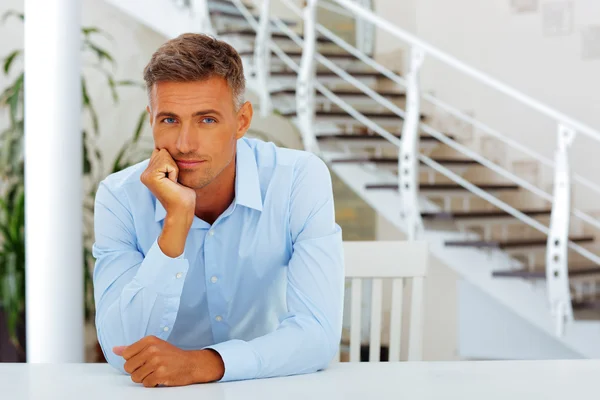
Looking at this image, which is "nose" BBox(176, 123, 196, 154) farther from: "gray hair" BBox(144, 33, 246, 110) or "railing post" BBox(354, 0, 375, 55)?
"railing post" BBox(354, 0, 375, 55)

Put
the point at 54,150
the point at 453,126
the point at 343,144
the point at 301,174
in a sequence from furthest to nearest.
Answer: the point at 453,126
the point at 343,144
the point at 54,150
the point at 301,174

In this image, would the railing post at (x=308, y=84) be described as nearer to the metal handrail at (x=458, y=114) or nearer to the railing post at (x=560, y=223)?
the metal handrail at (x=458, y=114)

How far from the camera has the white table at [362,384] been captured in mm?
925

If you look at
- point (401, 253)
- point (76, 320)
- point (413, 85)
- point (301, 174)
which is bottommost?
point (76, 320)

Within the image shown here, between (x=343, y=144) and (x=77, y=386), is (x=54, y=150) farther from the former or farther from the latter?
(x=343, y=144)

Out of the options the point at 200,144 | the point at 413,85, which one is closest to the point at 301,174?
the point at 200,144

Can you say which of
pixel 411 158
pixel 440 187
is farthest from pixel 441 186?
pixel 411 158

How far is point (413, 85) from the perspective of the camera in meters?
3.71

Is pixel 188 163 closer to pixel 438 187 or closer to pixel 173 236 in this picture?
pixel 173 236

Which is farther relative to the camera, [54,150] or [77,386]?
[54,150]

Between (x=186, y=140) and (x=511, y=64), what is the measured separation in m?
4.39

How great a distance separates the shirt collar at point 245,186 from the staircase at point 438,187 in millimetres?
2220

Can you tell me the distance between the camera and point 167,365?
3.20ft

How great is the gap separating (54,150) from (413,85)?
232 cm
